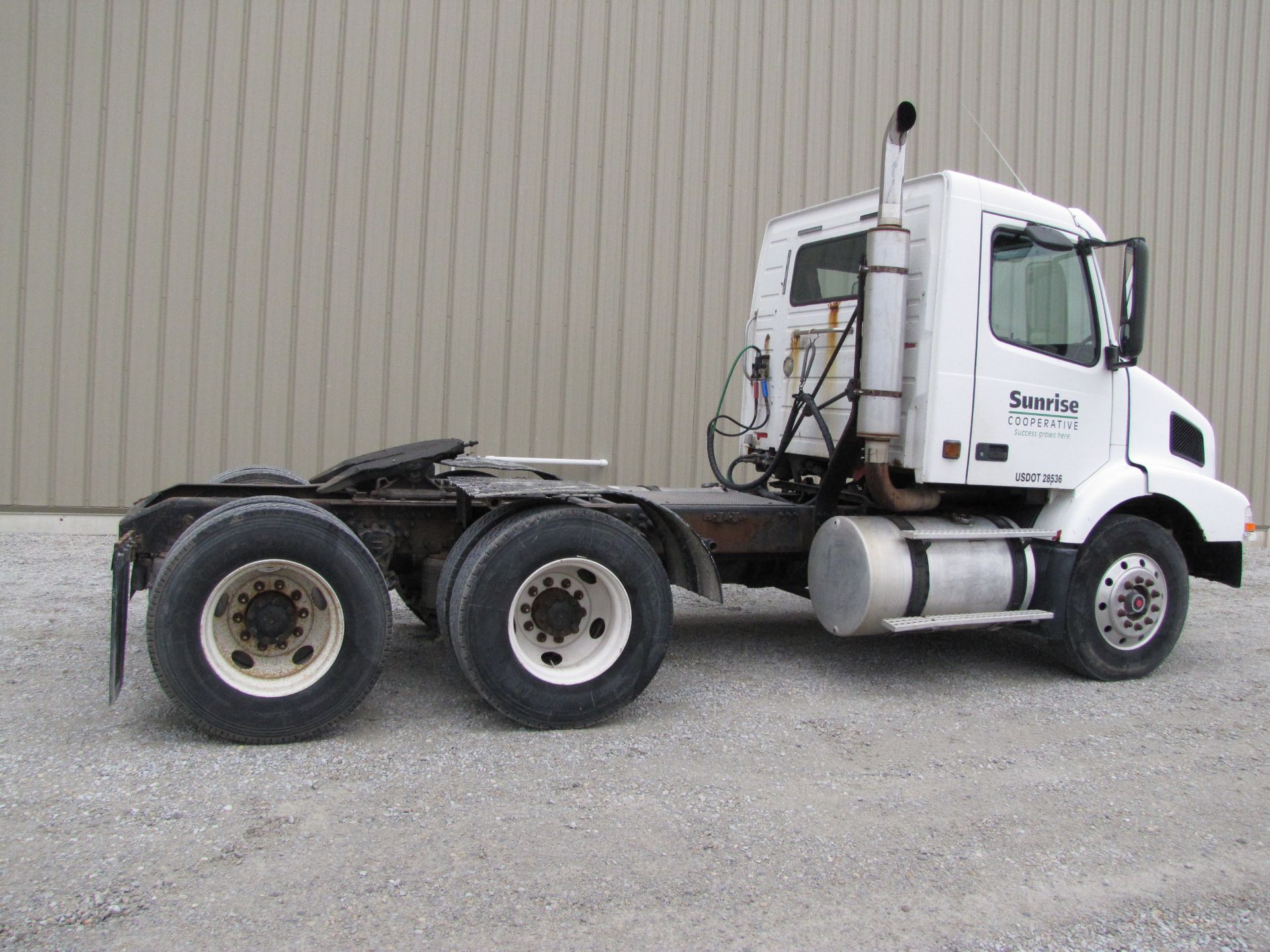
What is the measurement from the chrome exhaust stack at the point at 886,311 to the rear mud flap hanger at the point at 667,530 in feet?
3.76

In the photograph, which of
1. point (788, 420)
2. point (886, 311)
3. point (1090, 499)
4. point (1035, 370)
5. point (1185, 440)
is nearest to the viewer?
point (886, 311)

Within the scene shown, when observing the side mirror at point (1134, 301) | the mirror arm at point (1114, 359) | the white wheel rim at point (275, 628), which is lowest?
the white wheel rim at point (275, 628)

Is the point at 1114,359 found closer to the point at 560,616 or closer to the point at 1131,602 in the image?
the point at 1131,602

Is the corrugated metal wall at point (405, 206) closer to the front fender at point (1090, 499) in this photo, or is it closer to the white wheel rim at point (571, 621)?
the front fender at point (1090, 499)

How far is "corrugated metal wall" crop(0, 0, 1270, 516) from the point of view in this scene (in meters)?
9.44

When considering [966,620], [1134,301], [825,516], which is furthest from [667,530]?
[1134,301]

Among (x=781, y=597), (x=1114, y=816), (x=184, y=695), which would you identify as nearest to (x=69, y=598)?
(x=184, y=695)

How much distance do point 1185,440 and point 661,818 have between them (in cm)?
451

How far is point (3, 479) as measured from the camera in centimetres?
934

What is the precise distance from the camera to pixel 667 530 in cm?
541

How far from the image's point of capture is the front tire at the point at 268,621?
4.38 meters

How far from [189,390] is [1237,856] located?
8.66 m

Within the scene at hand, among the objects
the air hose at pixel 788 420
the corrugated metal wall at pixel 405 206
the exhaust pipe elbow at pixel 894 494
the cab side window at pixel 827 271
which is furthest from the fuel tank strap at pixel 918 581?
the corrugated metal wall at pixel 405 206

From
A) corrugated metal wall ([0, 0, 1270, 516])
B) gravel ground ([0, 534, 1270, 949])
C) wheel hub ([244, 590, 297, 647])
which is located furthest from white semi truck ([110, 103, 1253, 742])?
corrugated metal wall ([0, 0, 1270, 516])
